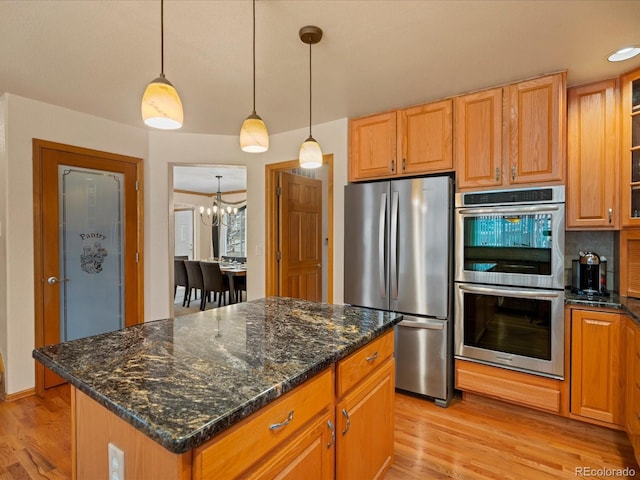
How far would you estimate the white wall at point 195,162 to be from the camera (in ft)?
11.8

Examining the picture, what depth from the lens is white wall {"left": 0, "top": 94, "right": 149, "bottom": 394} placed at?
2688 millimetres

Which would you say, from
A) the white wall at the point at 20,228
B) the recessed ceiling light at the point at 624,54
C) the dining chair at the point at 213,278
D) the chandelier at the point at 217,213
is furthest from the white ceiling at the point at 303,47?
the chandelier at the point at 217,213

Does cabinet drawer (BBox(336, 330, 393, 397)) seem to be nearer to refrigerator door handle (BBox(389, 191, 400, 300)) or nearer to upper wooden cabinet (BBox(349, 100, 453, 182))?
refrigerator door handle (BBox(389, 191, 400, 300))

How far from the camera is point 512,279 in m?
2.38

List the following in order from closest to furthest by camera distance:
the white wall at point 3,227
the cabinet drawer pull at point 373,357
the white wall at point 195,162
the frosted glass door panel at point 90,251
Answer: the cabinet drawer pull at point 373,357 < the white wall at point 3,227 < the frosted glass door panel at point 90,251 < the white wall at point 195,162

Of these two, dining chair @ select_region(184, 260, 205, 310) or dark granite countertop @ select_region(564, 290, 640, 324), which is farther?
dining chair @ select_region(184, 260, 205, 310)

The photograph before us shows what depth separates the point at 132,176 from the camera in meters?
3.47

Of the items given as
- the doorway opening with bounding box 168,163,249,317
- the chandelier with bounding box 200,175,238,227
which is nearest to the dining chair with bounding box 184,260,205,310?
the doorway opening with bounding box 168,163,249,317

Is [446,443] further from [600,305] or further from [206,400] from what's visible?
[206,400]

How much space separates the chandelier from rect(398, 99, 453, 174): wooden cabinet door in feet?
18.2

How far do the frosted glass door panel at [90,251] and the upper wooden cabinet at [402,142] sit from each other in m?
2.35

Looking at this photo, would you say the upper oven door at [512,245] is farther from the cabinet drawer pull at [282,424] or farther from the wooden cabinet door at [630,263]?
the cabinet drawer pull at [282,424]

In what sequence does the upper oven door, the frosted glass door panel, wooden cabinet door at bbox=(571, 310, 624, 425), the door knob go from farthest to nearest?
the frosted glass door panel < the door knob < the upper oven door < wooden cabinet door at bbox=(571, 310, 624, 425)

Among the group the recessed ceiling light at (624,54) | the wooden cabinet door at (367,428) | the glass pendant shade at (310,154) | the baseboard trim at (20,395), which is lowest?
the baseboard trim at (20,395)
